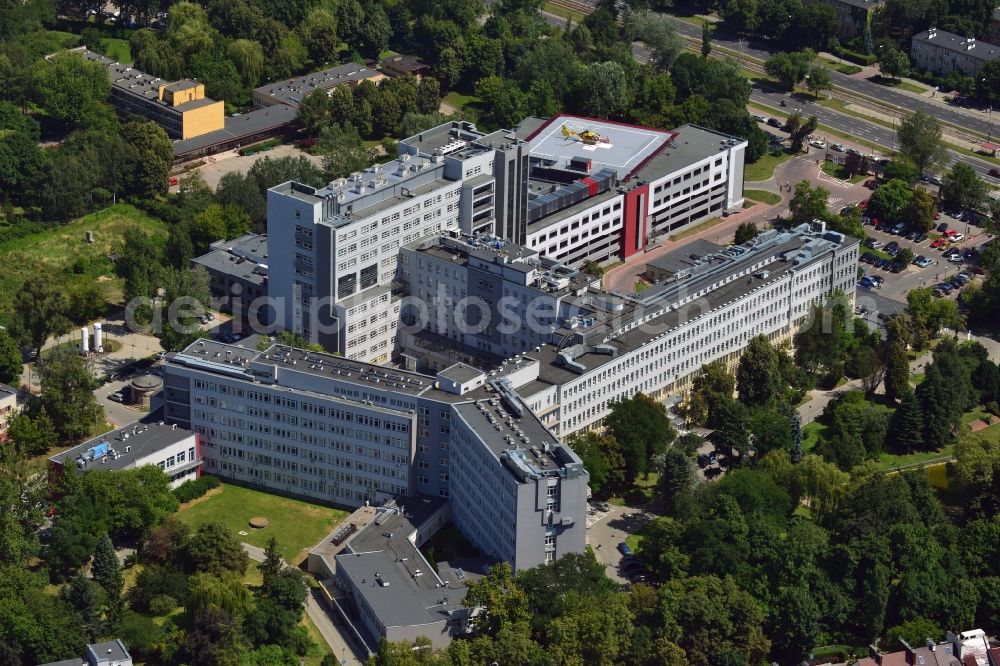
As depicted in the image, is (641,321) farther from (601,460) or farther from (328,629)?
(328,629)

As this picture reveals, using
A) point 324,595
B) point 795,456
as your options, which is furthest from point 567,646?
point 795,456

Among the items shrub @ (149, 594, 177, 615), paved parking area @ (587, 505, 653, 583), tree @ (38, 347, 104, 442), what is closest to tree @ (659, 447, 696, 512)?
paved parking area @ (587, 505, 653, 583)

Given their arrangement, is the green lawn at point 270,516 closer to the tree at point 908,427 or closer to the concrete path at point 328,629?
the concrete path at point 328,629

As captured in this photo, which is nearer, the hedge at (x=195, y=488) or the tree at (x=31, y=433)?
the hedge at (x=195, y=488)

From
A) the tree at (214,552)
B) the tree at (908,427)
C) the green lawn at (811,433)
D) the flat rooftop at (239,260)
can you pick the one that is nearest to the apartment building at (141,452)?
the tree at (214,552)

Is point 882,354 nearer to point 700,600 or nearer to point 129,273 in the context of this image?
point 700,600

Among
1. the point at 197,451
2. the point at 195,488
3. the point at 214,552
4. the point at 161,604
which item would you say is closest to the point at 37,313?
the point at 197,451

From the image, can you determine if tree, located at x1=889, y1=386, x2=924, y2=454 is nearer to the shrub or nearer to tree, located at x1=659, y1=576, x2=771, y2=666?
tree, located at x1=659, y1=576, x2=771, y2=666
